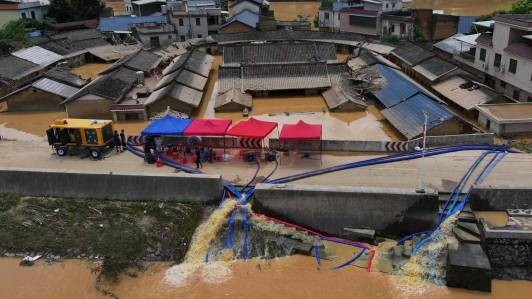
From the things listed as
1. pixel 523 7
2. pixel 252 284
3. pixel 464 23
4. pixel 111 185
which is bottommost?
pixel 252 284

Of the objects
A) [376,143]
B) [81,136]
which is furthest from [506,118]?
[81,136]

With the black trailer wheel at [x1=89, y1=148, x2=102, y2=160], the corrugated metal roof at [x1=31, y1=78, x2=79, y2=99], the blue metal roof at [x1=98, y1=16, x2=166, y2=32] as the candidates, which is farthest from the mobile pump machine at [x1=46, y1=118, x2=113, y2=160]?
the blue metal roof at [x1=98, y1=16, x2=166, y2=32]

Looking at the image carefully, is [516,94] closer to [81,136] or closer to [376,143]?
[376,143]

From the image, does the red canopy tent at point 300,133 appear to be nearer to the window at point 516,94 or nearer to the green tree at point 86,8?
the window at point 516,94

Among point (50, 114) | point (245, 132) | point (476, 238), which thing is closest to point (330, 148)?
point (245, 132)

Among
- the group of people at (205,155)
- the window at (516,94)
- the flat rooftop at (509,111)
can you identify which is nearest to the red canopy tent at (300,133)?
the group of people at (205,155)
